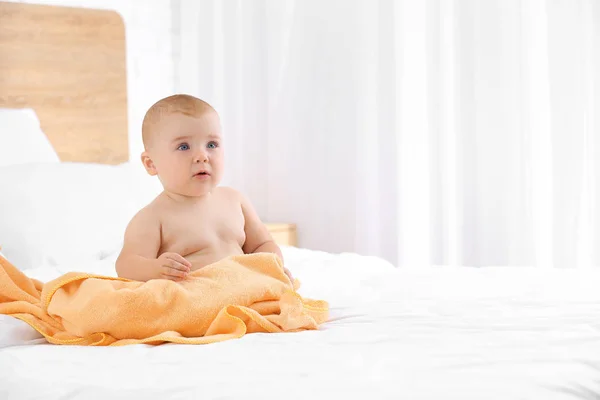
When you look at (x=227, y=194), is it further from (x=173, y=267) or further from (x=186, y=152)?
(x=173, y=267)

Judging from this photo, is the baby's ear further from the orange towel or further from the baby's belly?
the orange towel

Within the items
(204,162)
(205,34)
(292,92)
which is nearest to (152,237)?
(204,162)

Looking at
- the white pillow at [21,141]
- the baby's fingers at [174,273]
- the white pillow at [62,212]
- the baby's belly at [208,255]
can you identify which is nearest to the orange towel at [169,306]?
the baby's fingers at [174,273]

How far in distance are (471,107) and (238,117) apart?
1.25m

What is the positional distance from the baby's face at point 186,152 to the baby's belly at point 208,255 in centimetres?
11

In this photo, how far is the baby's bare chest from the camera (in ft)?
4.81

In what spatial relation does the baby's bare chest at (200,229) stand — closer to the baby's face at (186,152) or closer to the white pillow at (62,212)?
the baby's face at (186,152)

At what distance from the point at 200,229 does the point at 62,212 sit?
0.85 m

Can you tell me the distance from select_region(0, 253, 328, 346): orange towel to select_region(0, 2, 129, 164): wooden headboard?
1.78 meters

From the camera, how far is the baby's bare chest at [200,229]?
1.47 metres

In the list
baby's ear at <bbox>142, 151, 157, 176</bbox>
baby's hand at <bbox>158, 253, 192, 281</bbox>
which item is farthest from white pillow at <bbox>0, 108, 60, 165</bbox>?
baby's hand at <bbox>158, 253, 192, 281</bbox>

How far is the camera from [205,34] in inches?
148

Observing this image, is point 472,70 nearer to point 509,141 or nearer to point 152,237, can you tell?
point 509,141

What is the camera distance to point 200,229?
1493 mm
